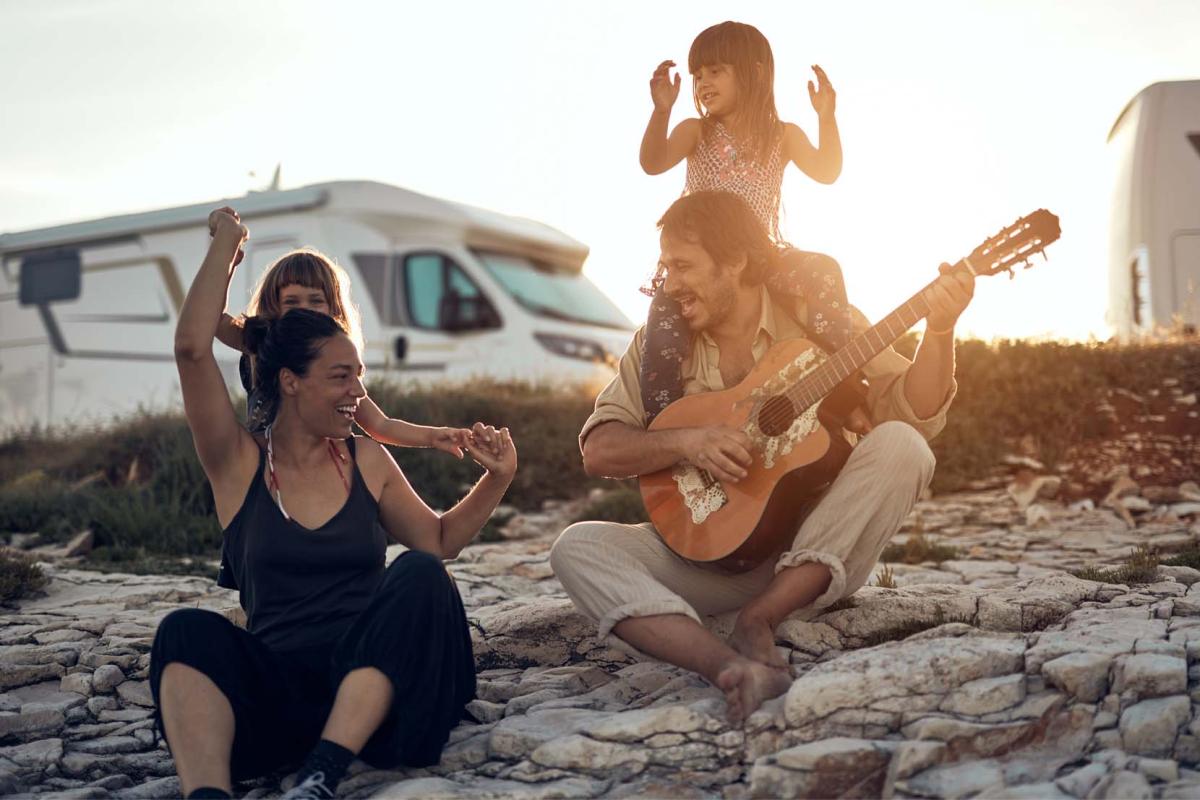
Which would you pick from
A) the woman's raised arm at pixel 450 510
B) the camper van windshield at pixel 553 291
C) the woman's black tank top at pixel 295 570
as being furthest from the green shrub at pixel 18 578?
the camper van windshield at pixel 553 291

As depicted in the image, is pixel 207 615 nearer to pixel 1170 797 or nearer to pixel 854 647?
pixel 854 647

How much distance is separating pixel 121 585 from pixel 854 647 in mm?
4003

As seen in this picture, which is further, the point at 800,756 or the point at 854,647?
the point at 854,647

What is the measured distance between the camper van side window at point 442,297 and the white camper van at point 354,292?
13 millimetres

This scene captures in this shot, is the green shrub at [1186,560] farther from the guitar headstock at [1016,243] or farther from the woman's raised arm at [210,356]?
the woman's raised arm at [210,356]

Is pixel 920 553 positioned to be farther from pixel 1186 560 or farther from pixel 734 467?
pixel 734 467

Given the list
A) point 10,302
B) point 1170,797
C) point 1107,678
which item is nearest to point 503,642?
point 1107,678

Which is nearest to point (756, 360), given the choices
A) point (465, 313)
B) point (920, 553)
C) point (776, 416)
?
point (776, 416)

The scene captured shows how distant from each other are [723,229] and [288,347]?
139 cm

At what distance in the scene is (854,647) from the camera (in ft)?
13.4

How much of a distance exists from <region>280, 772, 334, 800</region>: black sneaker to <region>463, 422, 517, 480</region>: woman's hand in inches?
38.5

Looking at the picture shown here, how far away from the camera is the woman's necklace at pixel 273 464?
356cm

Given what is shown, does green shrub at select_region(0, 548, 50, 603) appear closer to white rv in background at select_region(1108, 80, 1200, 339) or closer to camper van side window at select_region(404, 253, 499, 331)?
camper van side window at select_region(404, 253, 499, 331)

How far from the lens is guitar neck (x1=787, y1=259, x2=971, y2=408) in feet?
12.1
